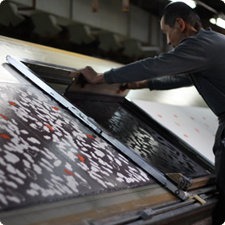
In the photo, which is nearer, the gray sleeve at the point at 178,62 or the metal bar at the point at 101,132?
the metal bar at the point at 101,132

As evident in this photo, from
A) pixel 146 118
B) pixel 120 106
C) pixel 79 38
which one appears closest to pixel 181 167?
pixel 146 118

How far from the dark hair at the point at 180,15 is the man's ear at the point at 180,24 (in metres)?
0.02

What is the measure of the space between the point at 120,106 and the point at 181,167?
2.38 ft

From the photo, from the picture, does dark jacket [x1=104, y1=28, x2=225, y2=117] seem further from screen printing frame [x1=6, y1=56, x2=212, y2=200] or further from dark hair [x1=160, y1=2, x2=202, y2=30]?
screen printing frame [x1=6, y1=56, x2=212, y2=200]

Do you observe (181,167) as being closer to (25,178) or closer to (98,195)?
(98,195)

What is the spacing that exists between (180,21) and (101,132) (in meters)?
0.77

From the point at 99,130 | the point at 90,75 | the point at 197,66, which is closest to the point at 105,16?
Answer: the point at 90,75

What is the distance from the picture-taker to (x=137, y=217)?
0.91m

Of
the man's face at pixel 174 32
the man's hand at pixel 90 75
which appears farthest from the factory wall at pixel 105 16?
the man's face at pixel 174 32

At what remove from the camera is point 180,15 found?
1.58 metres

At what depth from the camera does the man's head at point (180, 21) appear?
5.19ft

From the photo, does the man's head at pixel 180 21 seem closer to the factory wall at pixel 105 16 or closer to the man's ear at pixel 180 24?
the man's ear at pixel 180 24

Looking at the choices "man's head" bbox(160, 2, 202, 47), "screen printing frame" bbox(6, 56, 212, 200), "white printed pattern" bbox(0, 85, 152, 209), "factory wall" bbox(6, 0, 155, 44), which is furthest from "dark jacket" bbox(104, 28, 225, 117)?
"factory wall" bbox(6, 0, 155, 44)

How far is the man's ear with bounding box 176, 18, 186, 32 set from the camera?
1.57 metres
